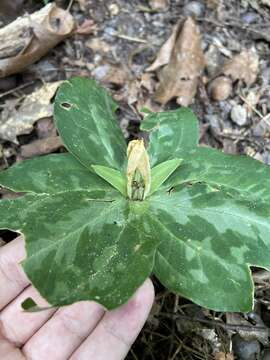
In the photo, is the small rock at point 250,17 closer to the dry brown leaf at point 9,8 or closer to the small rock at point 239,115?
the small rock at point 239,115

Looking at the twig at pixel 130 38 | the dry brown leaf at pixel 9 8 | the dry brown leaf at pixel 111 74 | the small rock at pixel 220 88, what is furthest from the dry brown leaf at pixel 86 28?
the small rock at pixel 220 88

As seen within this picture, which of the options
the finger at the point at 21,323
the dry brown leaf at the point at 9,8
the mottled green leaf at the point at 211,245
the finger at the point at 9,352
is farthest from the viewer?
the dry brown leaf at the point at 9,8

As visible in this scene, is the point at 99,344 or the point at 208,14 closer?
the point at 99,344

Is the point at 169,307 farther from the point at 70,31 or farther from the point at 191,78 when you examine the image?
the point at 70,31

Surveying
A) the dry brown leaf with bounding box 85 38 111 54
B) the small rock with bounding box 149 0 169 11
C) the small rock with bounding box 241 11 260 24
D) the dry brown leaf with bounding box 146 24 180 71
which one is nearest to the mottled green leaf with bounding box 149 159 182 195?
the dry brown leaf with bounding box 146 24 180 71

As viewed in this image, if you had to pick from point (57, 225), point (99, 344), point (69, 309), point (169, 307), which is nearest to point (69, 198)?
point (57, 225)

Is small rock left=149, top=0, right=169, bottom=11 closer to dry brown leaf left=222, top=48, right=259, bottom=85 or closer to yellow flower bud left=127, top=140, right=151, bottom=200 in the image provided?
dry brown leaf left=222, top=48, right=259, bottom=85
